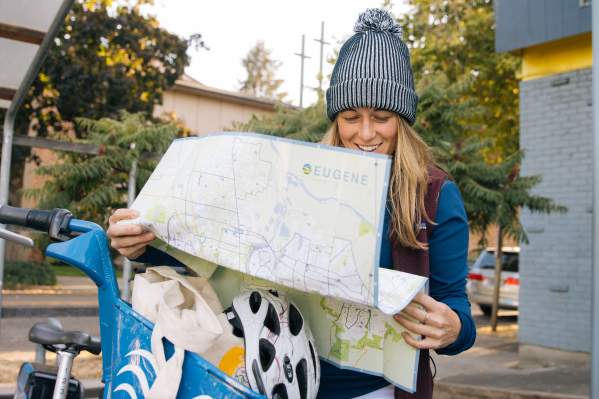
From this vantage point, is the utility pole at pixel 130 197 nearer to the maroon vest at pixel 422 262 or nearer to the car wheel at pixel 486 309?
the maroon vest at pixel 422 262

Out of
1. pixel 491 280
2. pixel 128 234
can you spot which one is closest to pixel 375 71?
pixel 128 234

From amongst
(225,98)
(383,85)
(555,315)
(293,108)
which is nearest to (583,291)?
(555,315)

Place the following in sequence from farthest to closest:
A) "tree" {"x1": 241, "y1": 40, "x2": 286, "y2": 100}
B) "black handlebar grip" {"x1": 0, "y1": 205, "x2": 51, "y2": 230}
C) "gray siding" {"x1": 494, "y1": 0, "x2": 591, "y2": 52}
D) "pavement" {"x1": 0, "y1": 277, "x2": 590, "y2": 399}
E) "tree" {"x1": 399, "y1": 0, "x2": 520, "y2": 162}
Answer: "tree" {"x1": 241, "y1": 40, "x2": 286, "y2": 100} → "tree" {"x1": 399, "y1": 0, "x2": 520, "y2": 162} → "gray siding" {"x1": 494, "y1": 0, "x2": 591, "y2": 52} → "pavement" {"x1": 0, "y1": 277, "x2": 590, "y2": 399} → "black handlebar grip" {"x1": 0, "y1": 205, "x2": 51, "y2": 230}

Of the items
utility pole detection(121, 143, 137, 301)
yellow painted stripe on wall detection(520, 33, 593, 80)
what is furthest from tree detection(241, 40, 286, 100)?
utility pole detection(121, 143, 137, 301)

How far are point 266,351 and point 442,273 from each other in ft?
1.77

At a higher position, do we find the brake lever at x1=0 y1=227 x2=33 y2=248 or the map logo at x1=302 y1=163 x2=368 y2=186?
the map logo at x1=302 y1=163 x2=368 y2=186

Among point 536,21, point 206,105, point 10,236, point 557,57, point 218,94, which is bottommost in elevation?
point 10,236

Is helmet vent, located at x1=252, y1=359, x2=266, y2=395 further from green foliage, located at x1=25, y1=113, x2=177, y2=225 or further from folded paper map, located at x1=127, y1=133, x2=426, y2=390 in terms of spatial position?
green foliage, located at x1=25, y1=113, x2=177, y2=225

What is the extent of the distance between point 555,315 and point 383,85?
7614mm

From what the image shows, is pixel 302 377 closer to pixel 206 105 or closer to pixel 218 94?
pixel 218 94

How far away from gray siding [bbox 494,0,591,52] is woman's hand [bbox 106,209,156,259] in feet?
25.3

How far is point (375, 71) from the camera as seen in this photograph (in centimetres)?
183

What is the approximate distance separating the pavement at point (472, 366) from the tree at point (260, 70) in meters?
54.3

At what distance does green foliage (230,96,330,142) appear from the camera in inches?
295
